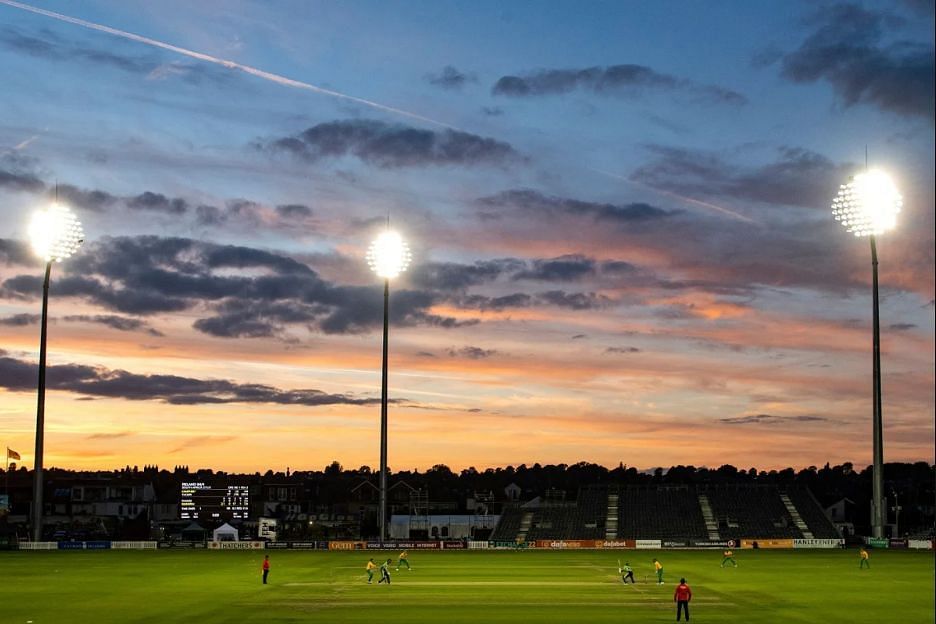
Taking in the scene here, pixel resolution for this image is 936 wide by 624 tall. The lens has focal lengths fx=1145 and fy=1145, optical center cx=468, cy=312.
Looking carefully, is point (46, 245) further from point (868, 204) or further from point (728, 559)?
point (868, 204)

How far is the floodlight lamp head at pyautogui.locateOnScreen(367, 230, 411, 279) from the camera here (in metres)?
104

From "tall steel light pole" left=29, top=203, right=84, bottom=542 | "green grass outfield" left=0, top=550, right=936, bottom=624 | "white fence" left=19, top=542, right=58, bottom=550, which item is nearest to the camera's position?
"green grass outfield" left=0, top=550, right=936, bottom=624

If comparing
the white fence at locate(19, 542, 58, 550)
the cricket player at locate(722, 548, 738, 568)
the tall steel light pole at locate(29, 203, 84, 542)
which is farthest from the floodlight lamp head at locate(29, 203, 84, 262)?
the cricket player at locate(722, 548, 738, 568)

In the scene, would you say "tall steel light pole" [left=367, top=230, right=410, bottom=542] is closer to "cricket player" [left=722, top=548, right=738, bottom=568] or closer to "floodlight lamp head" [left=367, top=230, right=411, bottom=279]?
"floodlight lamp head" [left=367, top=230, right=411, bottom=279]

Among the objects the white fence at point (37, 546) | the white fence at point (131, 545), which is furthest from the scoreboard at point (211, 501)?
the white fence at point (37, 546)

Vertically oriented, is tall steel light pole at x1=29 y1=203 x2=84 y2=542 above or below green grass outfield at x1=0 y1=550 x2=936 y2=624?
above

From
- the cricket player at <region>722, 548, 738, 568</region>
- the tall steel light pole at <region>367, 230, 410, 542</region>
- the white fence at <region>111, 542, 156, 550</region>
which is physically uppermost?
the tall steel light pole at <region>367, 230, 410, 542</region>

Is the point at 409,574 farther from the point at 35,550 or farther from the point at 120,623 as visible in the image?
the point at 35,550

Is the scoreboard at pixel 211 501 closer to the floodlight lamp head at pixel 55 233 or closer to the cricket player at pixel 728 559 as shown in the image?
the floodlight lamp head at pixel 55 233

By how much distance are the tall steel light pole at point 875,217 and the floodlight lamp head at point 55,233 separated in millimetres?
66761

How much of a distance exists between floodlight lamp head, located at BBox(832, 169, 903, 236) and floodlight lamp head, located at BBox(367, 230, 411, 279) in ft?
124

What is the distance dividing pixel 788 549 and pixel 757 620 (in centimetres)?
6385

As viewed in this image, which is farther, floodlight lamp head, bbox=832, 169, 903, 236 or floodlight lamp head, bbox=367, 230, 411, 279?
floodlight lamp head, bbox=367, 230, 411, 279

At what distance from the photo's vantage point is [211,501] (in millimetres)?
121062
